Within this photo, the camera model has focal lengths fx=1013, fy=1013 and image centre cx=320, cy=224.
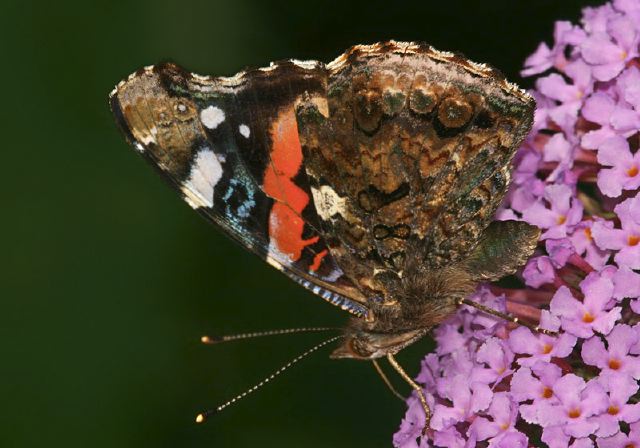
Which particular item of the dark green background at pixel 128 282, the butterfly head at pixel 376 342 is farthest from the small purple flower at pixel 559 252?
the dark green background at pixel 128 282

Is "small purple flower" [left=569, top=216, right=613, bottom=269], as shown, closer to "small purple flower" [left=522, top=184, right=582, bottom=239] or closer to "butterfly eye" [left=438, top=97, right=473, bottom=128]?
"small purple flower" [left=522, top=184, right=582, bottom=239]

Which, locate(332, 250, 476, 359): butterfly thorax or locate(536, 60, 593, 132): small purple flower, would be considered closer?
locate(332, 250, 476, 359): butterfly thorax

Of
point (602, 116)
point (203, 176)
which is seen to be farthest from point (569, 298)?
point (203, 176)

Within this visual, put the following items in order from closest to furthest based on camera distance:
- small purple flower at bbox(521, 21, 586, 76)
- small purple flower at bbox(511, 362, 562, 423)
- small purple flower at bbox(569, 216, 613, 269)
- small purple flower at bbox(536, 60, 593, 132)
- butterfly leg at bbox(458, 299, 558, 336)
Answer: small purple flower at bbox(511, 362, 562, 423) → butterfly leg at bbox(458, 299, 558, 336) → small purple flower at bbox(569, 216, 613, 269) → small purple flower at bbox(536, 60, 593, 132) → small purple flower at bbox(521, 21, 586, 76)

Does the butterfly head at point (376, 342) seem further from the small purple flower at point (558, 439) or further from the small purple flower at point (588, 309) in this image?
the small purple flower at point (558, 439)

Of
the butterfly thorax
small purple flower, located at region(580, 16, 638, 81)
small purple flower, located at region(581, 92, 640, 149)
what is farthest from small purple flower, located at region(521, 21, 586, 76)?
the butterfly thorax

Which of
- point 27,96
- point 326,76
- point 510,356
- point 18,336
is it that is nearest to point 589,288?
point 510,356

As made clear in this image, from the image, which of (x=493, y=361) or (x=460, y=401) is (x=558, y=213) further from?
(x=460, y=401)
